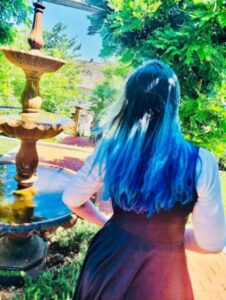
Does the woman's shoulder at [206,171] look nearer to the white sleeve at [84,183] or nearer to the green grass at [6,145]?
the white sleeve at [84,183]

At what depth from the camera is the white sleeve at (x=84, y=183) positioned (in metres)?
1.45

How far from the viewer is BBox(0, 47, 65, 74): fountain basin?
2928 millimetres

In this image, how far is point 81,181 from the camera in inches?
59.1

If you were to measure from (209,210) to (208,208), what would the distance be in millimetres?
12

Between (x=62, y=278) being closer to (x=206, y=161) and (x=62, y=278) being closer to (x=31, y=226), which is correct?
(x=31, y=226)

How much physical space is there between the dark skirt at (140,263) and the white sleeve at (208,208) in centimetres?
10

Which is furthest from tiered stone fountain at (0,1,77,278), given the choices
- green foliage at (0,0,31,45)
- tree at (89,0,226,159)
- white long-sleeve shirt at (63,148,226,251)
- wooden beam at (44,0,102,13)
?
wooden beam at (44,0,102,13)

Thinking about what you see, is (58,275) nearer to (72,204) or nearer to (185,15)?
(72,204)

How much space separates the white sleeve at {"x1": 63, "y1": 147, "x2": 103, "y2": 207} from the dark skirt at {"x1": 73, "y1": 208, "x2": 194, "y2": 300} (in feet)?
0.68

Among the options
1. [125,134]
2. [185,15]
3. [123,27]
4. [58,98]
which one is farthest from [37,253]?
[58,98]

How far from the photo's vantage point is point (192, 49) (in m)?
5.45

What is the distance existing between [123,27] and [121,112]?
589 cm

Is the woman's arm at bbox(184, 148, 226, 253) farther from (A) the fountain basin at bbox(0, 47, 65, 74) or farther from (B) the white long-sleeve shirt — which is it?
(A) the fountain basin at bbox(0, 47, 65, 74)

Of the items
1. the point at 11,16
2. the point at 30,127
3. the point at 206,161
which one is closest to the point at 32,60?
the point at 30,127
